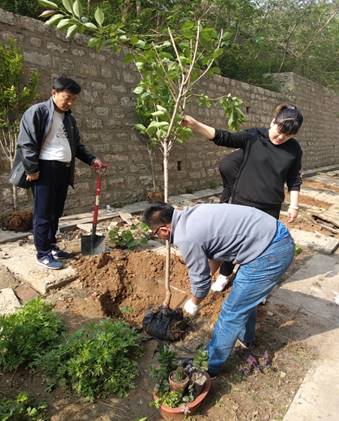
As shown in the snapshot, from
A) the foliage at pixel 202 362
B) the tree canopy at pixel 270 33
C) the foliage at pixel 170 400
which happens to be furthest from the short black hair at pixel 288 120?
the tree canopy at pixel 270 33

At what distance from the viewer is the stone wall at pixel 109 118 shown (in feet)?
15.5

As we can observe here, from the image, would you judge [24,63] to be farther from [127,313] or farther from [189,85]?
[127,313]

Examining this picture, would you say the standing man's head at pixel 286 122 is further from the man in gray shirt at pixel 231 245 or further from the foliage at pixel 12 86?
the foliage at pixel 12 86

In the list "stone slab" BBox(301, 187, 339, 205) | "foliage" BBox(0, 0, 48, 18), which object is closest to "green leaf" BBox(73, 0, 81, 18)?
"foliage" BBox(0, 0, 48, 18)

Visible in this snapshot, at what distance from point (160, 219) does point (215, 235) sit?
0.34 m

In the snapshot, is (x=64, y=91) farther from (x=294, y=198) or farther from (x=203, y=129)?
(x=294, y=198)

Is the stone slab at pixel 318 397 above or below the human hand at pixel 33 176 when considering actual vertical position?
→ below

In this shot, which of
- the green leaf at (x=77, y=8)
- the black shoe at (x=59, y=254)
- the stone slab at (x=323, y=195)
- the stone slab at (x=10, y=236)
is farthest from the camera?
the stone slab at (x=323, y=195)

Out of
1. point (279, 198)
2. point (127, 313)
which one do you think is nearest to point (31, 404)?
point (127, 313)

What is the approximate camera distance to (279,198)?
308 cm

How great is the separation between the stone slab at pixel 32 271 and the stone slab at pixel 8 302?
9.6 inches

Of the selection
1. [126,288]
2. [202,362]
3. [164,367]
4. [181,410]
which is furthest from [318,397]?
[126,288]

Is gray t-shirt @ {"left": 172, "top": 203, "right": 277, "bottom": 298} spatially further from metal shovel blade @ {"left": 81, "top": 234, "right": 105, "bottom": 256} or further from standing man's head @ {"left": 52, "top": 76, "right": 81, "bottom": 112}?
metal shovel blade @ {"left": 81, "top": 234, "right": 105, "bottom": 256}

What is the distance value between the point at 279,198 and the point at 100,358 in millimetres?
1935
